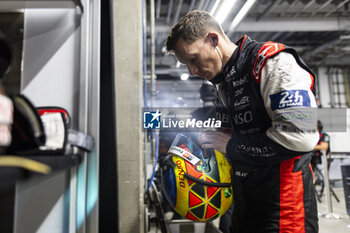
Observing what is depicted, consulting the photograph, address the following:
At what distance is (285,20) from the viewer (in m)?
0.78

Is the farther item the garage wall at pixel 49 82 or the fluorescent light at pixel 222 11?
the fluorescent light at pixel 222 11

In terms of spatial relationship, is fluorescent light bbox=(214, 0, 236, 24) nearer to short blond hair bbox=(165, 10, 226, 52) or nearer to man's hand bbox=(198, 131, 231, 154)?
short blond hair bbox=(165, 10, 226, 52)

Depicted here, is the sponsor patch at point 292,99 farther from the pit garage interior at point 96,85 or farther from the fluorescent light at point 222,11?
the fluorescent light at point 222,11

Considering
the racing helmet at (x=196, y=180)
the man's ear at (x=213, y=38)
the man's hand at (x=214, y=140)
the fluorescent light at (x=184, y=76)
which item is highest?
the man's ear at (x=213, y=38)

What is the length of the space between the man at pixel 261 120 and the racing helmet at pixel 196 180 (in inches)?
1.3

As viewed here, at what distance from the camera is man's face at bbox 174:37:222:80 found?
0.69 metres

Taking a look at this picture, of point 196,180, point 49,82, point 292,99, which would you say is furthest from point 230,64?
point 49,82

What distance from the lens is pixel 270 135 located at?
0.56m

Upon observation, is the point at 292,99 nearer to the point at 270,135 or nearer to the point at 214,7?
the point at 270,135

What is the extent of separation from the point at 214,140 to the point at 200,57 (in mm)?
254

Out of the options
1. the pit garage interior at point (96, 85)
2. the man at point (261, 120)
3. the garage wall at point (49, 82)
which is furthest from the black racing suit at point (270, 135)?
the garage wall at point (49, 82)

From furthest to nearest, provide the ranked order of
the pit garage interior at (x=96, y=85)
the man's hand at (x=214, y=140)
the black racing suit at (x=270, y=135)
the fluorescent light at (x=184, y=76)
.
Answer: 1. the fluorescent light at (x=184, y=76)
2. the man's hand at (x=214, y=140)
3. the black racing suit at (x=270, y=135)
4. the pit garage interior at (x=96, y=85)

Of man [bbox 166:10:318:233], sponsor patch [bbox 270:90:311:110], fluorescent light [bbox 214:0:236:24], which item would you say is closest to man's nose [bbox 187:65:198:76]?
man [bbox 166:10:318:233]

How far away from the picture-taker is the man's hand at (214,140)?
65 cm
